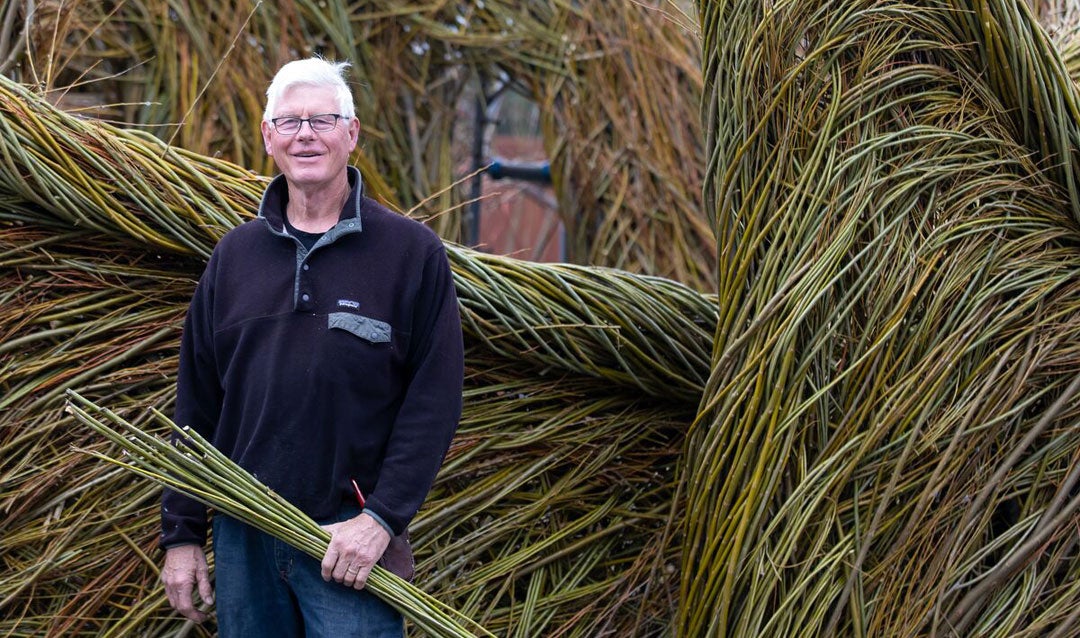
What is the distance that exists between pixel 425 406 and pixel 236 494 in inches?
9.9

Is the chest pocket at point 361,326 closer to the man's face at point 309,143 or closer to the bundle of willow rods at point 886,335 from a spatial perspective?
the man's face at point 309,143

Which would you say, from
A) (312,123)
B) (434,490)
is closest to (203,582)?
(434,490)

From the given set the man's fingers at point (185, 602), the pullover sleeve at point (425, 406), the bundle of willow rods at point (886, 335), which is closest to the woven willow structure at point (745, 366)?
the bundle of willow rods at point (886, 335)

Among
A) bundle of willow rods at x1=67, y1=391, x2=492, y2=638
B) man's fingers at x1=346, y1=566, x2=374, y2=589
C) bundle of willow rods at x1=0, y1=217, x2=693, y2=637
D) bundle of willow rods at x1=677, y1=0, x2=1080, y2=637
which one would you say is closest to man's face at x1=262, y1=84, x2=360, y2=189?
bundle of willow rods at x1=67, y1=391, x2=492, y2=638

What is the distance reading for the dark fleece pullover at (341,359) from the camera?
1.37 metres

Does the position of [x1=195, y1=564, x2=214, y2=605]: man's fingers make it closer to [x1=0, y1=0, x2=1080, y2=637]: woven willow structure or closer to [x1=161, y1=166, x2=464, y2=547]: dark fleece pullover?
[x1=161, y1=166, x2=464, y2=547]: dark fleece pullover

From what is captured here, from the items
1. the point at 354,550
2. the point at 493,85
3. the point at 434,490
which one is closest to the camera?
the point at 354,550

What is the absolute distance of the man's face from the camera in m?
1.41

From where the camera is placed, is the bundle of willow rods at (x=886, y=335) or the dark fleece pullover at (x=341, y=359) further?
the bundle of willow rods at (x=886, y=335)

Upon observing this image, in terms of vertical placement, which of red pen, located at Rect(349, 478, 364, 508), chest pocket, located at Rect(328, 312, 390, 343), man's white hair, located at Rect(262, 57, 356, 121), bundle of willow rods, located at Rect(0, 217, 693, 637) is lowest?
bundle of willow rods, located at Rect(0, 217, 693, 637)

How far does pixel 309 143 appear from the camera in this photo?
1.41 m

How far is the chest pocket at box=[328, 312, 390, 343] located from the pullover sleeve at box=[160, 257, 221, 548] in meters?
0.21

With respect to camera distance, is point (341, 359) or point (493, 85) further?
point (493, 85)

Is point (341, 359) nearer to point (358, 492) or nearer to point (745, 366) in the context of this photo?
point (358, 492)
